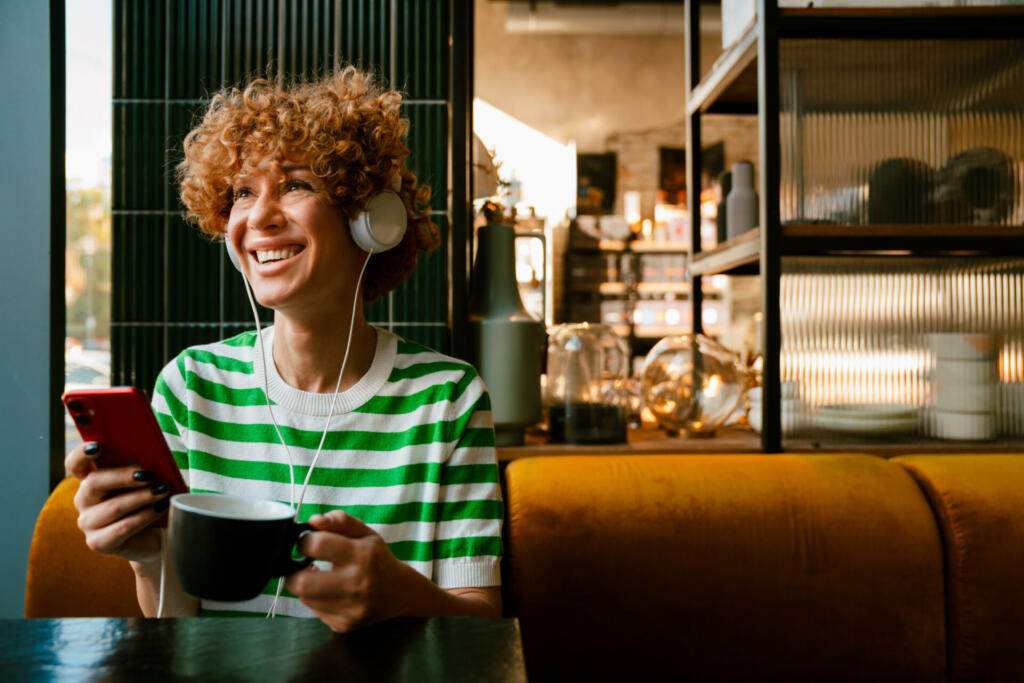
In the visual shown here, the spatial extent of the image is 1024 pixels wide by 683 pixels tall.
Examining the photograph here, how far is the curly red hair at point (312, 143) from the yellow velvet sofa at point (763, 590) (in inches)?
22.1

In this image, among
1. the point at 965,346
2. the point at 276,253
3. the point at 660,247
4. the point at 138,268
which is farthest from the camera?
the point at 660,247

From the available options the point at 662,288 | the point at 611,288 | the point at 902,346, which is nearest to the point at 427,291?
the point at 902,346

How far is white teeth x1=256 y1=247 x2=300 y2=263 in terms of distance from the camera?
91cm

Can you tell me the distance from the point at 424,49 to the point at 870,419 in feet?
3.87

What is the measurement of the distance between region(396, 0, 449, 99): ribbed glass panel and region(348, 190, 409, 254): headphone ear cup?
0.56 m

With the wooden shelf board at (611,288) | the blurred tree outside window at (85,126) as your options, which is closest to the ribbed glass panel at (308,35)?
the blurred tree outside window at (85,126)

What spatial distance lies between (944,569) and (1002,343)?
63cm

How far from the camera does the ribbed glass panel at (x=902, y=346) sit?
1.54 meters

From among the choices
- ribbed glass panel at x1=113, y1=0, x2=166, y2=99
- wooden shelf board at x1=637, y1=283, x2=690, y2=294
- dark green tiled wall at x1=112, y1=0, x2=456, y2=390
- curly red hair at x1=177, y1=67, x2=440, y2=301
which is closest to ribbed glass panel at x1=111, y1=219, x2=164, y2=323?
dark green tiled wall at x1=112, y1=0, x2=456, y2=390

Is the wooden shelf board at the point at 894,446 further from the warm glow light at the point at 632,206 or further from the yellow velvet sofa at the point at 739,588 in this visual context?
the warm glow light at the point at 632,206

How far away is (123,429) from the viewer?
67 cm

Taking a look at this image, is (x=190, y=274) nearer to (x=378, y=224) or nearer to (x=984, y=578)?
(x=378, y=224)

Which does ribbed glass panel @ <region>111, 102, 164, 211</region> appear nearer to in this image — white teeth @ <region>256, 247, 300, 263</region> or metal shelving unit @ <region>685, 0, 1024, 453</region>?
white teeth @ <region>256, 247, 300, 263</region>

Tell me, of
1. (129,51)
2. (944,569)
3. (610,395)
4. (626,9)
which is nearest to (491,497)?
(610,395)
